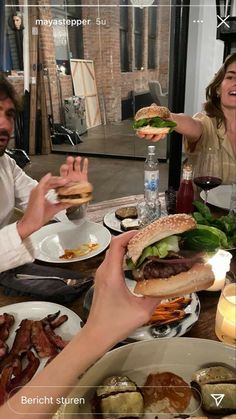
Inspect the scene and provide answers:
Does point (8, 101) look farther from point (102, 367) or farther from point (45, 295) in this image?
point (102, 367)

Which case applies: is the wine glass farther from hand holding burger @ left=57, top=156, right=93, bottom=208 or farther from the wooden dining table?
hand holding burger @ left=57, top=156, right=93, bottom=208

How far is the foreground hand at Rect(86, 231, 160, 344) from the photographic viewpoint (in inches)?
11.8

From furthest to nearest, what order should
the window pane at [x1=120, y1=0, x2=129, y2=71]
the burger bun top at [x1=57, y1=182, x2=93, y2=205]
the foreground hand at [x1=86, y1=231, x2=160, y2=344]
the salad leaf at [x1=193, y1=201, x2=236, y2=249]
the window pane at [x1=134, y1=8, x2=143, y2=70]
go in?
the window pane at [x1=134, y1=8, x2=143, y2=70], the window pane at [x1=120, y1=0, x2=129, y2=71], the salad leaf at [x1=193, y1=201, x2=236, y2=249], the burger bun top at [x1=57, y1=182, x2=93, y2=205], the foreground hand at [x1=86, y1=231, x2=160, y2=344]

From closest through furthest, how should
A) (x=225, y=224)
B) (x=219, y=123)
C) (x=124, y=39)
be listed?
(x=225, y=224)
(x=219, y=123)
(x=124, y=39)

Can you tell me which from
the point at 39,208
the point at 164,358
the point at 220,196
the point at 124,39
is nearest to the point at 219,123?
the point at 220,196

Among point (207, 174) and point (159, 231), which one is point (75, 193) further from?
point (207, 174)

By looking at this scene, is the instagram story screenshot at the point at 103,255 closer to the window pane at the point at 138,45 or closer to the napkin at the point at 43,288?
the napkin at the point at 43,288

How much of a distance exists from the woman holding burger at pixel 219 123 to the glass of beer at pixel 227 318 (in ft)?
2.37

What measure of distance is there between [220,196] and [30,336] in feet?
2.32

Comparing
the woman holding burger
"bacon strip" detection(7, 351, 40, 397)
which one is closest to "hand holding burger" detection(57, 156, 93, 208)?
"bacon strip" detection(7, 351, 40, 397)

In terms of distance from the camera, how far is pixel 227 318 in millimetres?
432

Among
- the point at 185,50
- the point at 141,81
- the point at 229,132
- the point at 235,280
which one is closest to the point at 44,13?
the point at 229,132

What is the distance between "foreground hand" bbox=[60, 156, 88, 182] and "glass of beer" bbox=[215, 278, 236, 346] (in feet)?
1.01

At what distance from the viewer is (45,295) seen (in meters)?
0.53
